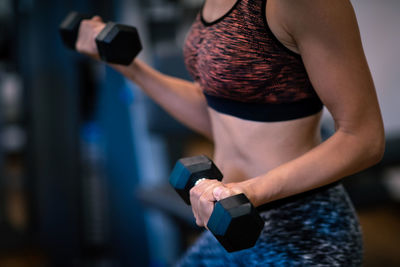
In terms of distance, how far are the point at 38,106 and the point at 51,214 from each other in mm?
536

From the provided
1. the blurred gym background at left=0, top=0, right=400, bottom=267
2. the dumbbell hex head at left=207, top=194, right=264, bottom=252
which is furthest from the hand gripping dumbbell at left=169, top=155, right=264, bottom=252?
the blurred gym background at left=0, top=0, right=400, bottom=267

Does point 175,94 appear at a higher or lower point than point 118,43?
lower

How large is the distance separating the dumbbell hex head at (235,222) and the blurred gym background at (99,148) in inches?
54.9

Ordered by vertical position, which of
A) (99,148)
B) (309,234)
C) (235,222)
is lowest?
(99,148)

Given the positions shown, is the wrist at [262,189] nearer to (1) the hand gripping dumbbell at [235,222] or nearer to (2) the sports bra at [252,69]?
(1) the hand gripping dumbbell at [235,222]

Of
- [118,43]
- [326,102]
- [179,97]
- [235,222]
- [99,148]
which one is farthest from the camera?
[99,148]

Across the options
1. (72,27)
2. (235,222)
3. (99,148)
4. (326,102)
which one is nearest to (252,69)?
(326,102)

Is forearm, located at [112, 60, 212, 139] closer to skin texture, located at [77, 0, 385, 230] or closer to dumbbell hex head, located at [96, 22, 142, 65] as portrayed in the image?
dumbbell hex head, located at [96, 22, 142, 65]

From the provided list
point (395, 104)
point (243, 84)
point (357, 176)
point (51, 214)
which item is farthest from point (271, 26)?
point (395, 104)

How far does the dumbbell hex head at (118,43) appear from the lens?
0.71m

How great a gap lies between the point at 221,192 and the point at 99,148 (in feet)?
5.81

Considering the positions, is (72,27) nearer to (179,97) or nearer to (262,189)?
(179,97)

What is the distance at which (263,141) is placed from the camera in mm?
654

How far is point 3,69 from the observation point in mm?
2500
